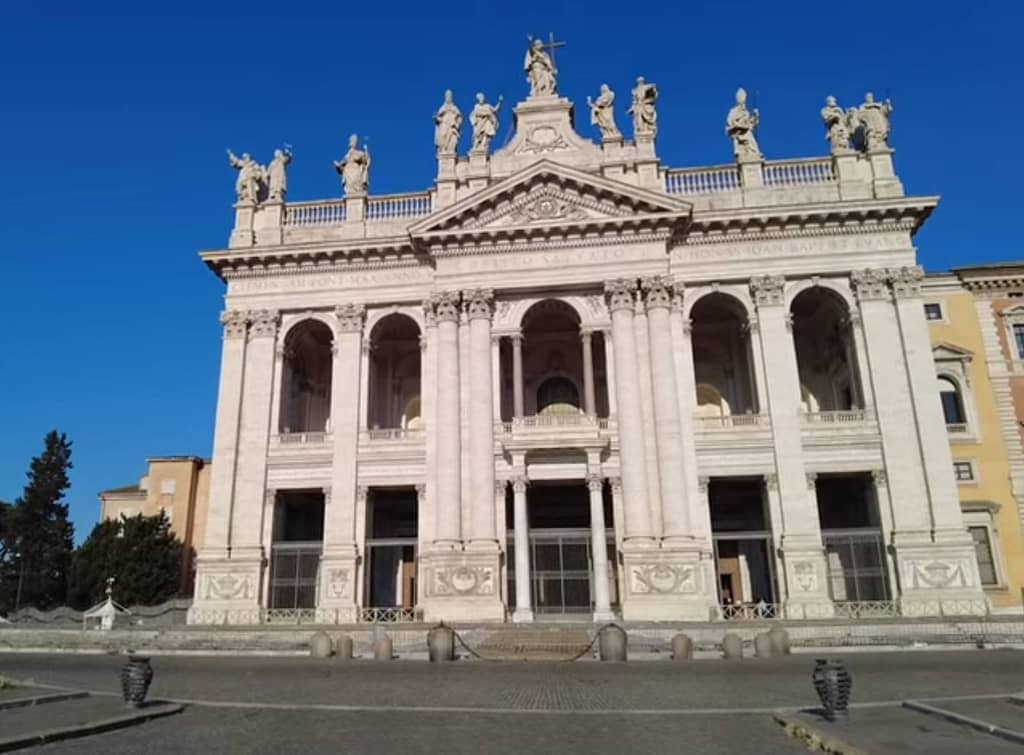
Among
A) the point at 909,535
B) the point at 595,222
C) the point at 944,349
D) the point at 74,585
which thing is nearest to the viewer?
the point at 909,535

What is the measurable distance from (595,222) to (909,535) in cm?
1629

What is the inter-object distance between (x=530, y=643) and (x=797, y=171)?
21.9 m

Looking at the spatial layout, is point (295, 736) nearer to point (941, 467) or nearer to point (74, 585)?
point (941, 467)

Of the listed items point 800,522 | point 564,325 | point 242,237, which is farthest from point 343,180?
point 800,522

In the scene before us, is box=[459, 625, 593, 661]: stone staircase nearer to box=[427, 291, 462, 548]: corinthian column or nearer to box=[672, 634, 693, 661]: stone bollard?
box=[672, 634, 693, 661]: stone bollard

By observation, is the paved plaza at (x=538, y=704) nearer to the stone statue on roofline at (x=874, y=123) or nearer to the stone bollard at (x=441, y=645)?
the stone bollard at (x=441, y=645)

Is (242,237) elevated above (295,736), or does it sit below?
above

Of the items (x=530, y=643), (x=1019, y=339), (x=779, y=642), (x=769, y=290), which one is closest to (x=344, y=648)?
(x=530, y=643)

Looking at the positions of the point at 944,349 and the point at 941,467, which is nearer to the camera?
the point at 941,467

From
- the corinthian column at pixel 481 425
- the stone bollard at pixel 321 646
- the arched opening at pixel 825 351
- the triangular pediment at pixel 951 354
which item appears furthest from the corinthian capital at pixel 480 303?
the triangular pediment at pixel 951 354

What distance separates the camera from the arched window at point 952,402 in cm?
3203

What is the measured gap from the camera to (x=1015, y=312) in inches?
1298

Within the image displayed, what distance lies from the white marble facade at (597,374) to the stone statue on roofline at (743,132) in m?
0.37

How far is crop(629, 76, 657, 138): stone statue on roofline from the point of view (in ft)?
106
